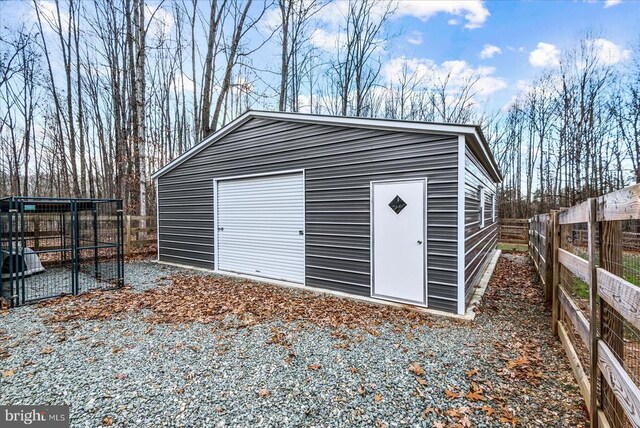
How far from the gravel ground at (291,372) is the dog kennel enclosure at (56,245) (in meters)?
1.33

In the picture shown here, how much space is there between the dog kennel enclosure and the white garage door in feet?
7.54

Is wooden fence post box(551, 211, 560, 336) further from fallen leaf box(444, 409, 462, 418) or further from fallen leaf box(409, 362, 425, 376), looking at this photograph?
fallen leaf box(444, 409, 462, 418)

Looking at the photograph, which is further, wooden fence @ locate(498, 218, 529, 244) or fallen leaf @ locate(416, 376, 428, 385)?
wooden fence @ locate(498, 218, 529, 244)

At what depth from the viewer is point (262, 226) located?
23.2 ft

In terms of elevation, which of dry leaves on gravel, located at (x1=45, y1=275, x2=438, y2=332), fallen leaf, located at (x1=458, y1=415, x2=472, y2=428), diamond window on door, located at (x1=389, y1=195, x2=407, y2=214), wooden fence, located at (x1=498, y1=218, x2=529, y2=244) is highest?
diamond window on door, located at (x1=389, y1=195, x2=407, y2=214)

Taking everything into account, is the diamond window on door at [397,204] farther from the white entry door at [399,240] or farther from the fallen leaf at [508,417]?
the fallen leaf at [508,417]

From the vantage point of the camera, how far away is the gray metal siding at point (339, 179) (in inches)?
184

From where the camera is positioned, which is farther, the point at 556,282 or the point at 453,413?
the point at 556,282

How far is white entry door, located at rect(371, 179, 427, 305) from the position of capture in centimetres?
486

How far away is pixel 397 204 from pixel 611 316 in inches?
131

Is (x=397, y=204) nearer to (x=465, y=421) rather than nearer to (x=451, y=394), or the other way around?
(x=451, y=394)

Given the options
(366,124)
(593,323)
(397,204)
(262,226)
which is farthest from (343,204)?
(593,323)

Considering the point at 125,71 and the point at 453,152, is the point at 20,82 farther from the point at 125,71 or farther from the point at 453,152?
the point at 453,152

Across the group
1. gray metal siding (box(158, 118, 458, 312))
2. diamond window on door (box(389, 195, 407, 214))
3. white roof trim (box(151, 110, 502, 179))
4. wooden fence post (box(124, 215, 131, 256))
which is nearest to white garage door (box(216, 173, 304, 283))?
gray metal siding (box(158, 118, 458, 312))
